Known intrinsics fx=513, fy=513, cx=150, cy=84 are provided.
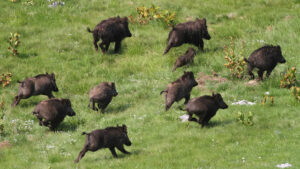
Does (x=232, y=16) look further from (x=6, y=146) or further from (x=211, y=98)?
(x=6, y=146)

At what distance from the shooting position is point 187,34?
22.4 meters

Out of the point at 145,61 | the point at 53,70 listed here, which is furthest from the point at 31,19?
the point at 145,61

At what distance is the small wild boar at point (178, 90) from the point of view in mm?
16531

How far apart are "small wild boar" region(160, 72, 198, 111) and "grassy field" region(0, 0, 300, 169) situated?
460 mm

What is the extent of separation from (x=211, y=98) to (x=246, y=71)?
5019mm

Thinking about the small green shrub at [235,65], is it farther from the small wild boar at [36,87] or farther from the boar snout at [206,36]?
the small wild boar at [36,87]

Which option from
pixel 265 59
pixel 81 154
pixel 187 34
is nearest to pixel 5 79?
pixel 187 34

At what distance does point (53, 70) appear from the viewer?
21656 millimetres

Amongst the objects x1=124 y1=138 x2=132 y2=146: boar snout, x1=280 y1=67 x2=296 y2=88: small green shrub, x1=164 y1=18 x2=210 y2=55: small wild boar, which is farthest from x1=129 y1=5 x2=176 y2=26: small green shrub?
x1=124 y1=138 x2=132 y2=146: boar snout

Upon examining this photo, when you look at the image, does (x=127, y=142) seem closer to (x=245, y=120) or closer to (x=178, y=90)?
(x=178, y=90)

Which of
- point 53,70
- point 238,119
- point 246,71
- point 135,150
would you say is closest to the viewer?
point 135,150

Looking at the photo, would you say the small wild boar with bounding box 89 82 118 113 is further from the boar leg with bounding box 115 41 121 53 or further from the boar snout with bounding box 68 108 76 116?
the boar leg with bounding box 115 41 121 53

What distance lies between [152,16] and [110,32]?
13.3 feet

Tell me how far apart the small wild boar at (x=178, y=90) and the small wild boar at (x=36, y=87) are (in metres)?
4.54
